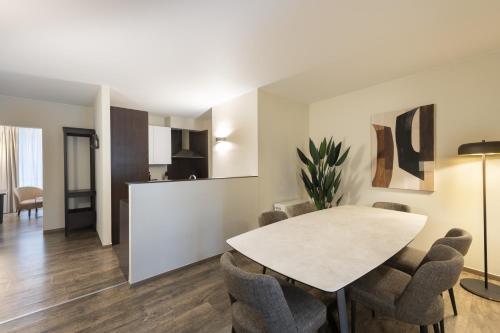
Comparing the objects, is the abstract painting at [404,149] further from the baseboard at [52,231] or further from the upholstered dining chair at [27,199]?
the upholstered dining chair at [27,199]

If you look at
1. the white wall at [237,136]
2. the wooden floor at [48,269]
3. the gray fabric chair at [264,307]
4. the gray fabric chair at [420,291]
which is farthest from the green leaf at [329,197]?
the wooden floor at [48,269]

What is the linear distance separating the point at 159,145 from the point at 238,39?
345cm

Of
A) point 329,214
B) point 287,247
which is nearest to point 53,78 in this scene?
point 287,247

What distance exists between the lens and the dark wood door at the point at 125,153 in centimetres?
340

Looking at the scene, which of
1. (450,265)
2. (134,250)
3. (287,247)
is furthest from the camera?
(134,250)

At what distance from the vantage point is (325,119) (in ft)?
12.7

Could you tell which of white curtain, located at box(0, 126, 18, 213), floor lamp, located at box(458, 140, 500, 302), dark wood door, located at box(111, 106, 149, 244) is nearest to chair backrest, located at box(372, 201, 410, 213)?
floor lamp, located at box(458, 140, 500, 302)

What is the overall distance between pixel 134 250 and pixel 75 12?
2.16 m

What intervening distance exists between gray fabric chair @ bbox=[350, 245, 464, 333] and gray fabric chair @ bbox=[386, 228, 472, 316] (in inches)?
8.3

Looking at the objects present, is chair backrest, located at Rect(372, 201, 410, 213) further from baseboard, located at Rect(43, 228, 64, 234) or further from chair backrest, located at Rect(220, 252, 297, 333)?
baseboard, located at Rect(43, 228, 64, 234)

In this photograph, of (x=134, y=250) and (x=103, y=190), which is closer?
(x=134, y=250)

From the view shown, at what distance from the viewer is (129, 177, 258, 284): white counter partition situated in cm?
230

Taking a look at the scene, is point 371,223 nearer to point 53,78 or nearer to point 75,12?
point 75,12

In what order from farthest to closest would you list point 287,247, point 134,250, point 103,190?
point 103,190 < point 134,250 < point 287,247
